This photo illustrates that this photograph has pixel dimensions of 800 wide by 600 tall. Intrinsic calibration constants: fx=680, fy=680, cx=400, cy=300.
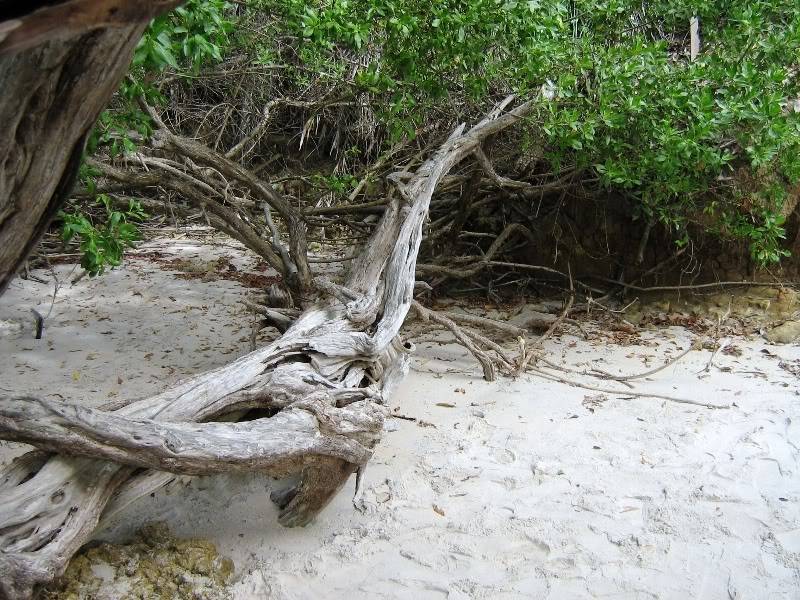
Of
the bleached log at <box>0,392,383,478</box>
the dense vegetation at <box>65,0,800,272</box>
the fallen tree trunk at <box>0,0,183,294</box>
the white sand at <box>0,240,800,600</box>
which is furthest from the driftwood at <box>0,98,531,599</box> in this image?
the fallen tree trunk at <box>0,0,183,294</box>

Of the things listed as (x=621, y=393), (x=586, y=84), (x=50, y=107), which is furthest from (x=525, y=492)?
(x=586, y=84)

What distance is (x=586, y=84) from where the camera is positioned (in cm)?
462

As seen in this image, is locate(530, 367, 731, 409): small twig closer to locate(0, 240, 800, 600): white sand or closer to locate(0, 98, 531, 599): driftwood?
locate(0, 240, 800, 600): white sand

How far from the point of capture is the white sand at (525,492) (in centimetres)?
269

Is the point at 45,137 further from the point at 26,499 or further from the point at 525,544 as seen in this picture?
the point at 525,544

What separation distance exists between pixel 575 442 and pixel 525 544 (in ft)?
3.19

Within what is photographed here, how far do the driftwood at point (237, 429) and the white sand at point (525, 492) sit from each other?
11.6 inches

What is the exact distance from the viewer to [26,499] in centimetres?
212

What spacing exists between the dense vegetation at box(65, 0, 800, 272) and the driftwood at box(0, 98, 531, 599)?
0.98 m

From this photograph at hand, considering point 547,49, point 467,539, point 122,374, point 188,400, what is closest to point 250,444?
point 188,400

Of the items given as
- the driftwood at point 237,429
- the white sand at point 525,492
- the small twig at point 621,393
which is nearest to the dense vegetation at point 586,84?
the driftwood at point 237,429

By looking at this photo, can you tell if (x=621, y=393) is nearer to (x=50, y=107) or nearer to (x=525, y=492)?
(x=525, y=492)

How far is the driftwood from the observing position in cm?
214

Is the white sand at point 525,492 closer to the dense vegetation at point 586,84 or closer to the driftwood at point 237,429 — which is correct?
the driftwood at point 237,429
